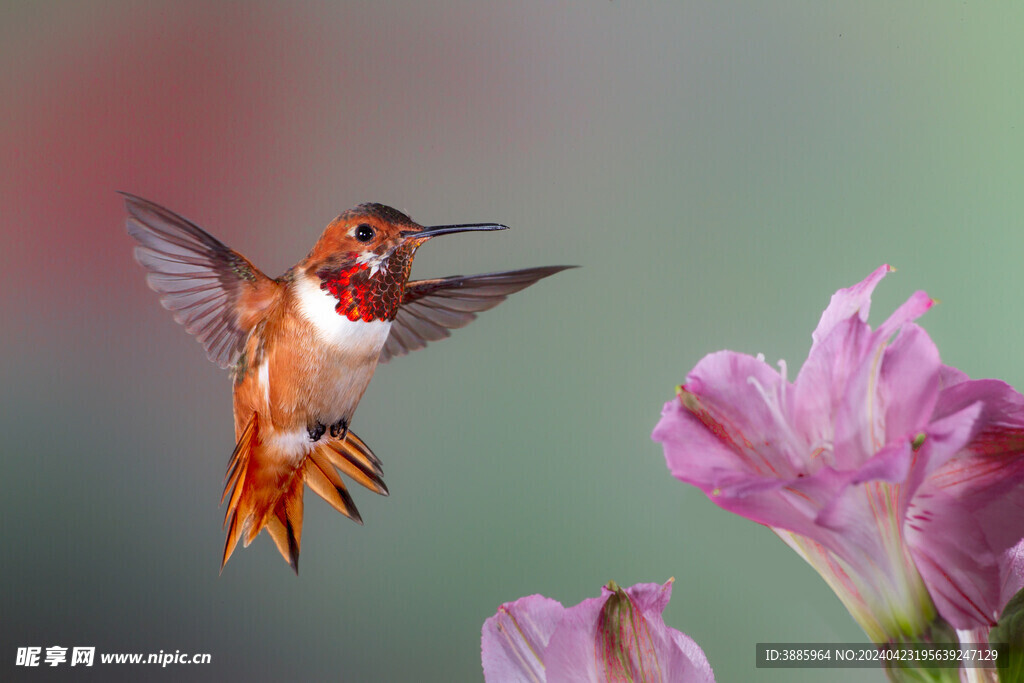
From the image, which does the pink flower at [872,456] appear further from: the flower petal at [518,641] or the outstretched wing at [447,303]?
the outstretched wing at [447,303]

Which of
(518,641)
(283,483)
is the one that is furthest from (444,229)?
(518,641)

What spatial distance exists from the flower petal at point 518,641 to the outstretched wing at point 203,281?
382 millimetres

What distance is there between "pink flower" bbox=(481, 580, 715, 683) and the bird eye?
38cm

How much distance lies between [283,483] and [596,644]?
16.5 inches

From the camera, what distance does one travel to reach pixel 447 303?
2.36ft

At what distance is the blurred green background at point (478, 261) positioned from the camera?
2.26 ft

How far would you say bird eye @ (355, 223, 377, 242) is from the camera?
0.68 meters

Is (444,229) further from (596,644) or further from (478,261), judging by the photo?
(596,644)

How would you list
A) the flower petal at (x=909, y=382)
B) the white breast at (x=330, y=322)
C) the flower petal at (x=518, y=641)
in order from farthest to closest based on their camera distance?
the white breast at (x=330, y=322), the flower petal at (x=518, y=641), the flower petal at (x=909, y=382)

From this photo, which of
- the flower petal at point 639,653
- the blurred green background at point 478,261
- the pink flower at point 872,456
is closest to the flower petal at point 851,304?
the pink flower at point 872,456

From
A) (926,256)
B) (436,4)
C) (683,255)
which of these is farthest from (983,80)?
(436,4)

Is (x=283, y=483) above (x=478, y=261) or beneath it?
beneath

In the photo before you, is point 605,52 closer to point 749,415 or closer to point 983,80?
point 983,80

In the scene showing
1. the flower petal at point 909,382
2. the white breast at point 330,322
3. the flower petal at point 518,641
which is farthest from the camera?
the white breast at point 330,322
